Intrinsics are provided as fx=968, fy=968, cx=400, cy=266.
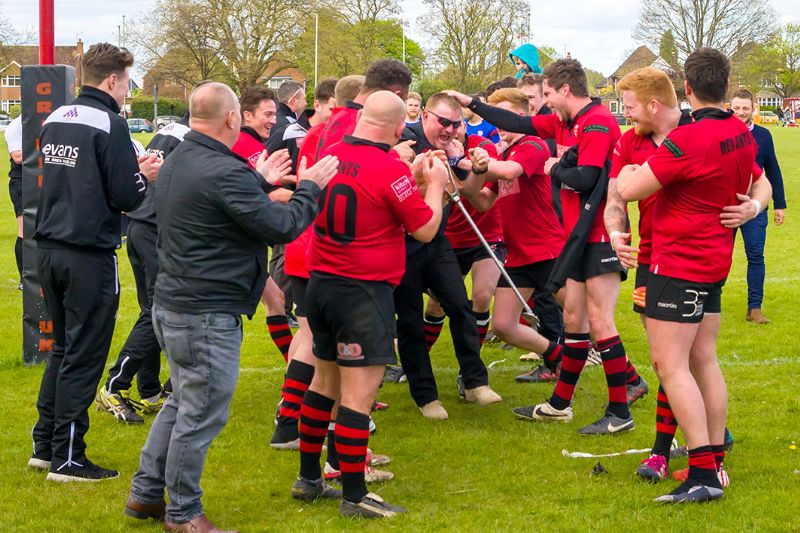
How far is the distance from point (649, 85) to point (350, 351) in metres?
2.39

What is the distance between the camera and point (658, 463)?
19.1 feet

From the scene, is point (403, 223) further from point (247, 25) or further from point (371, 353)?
point (247, 25)

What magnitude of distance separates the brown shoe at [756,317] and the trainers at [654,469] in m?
5.06

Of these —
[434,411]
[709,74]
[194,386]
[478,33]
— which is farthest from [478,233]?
[478,33]

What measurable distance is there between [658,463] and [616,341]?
49.0 inches

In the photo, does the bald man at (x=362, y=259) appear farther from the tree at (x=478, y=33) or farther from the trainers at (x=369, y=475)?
the tree at (x=478, y=33)

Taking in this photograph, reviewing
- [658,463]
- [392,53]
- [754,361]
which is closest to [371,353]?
[658,463]

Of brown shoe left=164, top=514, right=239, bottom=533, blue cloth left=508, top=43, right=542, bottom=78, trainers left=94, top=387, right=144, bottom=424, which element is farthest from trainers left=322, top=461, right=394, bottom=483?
blue cloth left=508, top=43, right=542, bottom=78

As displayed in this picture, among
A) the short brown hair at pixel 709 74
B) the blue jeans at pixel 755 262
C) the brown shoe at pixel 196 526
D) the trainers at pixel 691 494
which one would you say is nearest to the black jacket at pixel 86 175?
the brown shoe at pixel 196 526

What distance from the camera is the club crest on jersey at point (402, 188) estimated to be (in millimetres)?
5086

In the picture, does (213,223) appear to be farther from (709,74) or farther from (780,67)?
(780,67)

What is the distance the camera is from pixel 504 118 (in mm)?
7562

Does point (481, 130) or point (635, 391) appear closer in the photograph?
point (635, 391)

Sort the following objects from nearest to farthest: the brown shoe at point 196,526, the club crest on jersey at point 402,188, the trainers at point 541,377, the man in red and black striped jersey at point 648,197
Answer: the brown shoe at point 196,526, the club crest on jersey at point 402,188, the man in red and black striped jersey at point 648,197, the trainers at point 541,377
